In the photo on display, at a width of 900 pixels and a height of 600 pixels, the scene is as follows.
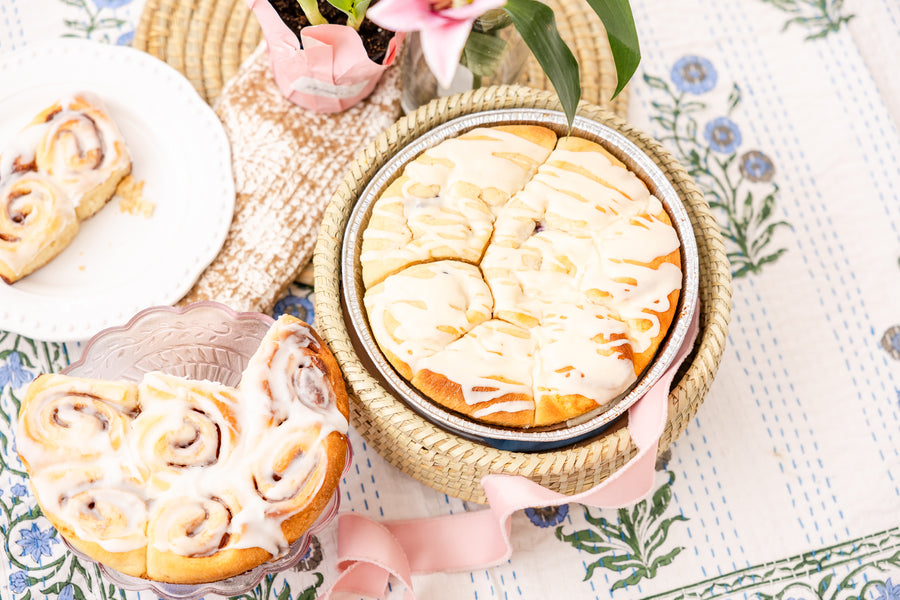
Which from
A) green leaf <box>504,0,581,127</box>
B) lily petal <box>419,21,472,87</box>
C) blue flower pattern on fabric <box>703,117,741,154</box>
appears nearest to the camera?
lily petal <box>419,21,472,87</box>

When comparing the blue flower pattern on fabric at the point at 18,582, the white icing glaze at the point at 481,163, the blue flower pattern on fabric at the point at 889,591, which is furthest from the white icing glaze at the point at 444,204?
the blue flower pattern on fabric at the point at 889,591

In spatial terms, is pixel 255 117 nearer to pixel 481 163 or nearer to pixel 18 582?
pixel 481 163

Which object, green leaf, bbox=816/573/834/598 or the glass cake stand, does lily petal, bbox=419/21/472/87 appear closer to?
the glass cake stand

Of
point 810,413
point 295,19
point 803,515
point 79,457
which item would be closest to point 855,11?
point 810,413

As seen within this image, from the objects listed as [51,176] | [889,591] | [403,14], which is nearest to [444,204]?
[403,14]

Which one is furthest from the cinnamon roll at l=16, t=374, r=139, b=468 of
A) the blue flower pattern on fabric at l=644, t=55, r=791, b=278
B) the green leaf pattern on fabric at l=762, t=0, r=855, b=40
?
the green leaf pattern on fabric at l=762, t=0, r=855, b=40
